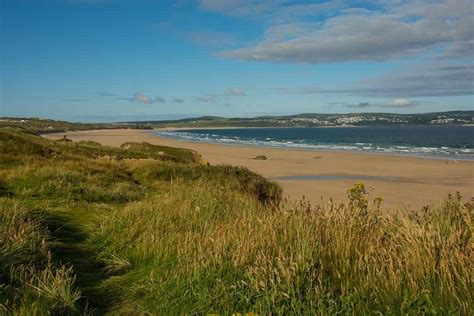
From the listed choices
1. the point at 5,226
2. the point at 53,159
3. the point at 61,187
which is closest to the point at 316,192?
the point at 53,159

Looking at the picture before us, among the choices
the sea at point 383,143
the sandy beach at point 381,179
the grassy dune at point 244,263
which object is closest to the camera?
the grassy dune at point 244,263

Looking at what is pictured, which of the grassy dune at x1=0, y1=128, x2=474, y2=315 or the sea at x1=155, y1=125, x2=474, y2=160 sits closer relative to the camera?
the grassy dune at x1=0, y1=128, x2=474, y2=315

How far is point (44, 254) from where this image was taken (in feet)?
17.1

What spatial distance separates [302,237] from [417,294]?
1329 millimetres

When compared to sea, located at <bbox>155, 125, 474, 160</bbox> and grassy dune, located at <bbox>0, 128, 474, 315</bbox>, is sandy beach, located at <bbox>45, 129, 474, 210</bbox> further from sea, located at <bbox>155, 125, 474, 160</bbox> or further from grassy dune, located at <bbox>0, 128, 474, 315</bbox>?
sea, located at <bbox>155, 125, 474, 160</bbox>

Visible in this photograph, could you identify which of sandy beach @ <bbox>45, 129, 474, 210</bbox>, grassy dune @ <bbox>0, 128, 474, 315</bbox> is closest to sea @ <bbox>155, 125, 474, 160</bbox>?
sandy beach @ <bbox>45, 129, 474, 210</bbox>

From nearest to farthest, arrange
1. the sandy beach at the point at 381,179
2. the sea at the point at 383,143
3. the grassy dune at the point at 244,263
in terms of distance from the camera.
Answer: the grassy dune at the point at 244,263 < the sandy beach at the point at 381,179 < the sea at the point at 383,143

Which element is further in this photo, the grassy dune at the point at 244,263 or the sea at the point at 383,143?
the sea at the point at 383,143

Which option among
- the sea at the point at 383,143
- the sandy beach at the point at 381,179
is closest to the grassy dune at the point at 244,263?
the sandy beach at the point at 381,179

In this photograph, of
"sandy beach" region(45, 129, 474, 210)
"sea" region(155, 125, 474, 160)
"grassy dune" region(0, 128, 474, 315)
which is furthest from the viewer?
"sea" region(155, 125, 474, 160)

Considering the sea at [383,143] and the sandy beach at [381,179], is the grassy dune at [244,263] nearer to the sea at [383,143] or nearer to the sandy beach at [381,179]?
the sandy beach at [381,179]

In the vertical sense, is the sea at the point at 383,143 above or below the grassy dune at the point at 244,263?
below

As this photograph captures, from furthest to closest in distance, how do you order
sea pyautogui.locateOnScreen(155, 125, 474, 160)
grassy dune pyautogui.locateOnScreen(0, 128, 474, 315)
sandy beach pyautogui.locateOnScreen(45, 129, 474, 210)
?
sea pyautogui.locateOnScreen(155, 125, 474, 160)
sandy beach pyautogui.locateOnScreen(45, 129, 474, 210)
grassy dune pyautogui.locateOnScreen(0, 128, 474, 315)

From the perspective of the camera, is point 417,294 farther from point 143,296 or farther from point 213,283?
point 143,296
